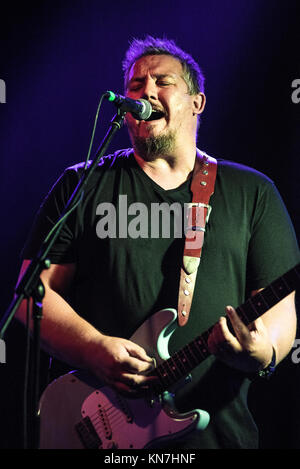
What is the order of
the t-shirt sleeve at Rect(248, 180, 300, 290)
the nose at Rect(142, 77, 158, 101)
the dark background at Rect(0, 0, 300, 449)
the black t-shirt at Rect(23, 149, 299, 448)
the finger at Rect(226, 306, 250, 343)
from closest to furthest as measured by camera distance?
the finger at Rect(226, 306, 250, 343), the black t-shirt at Rect(23, 149, 299, 448), the t-shirt sleeve at Rect(248, 180, 300, 290), the nose at Rect(142, 77, 158, 101), the dark background at Rect(0, 0, 300, 449)

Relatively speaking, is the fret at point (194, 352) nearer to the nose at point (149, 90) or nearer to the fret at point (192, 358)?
the fret at point (192, 358)

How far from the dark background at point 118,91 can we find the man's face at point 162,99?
1.31 feet

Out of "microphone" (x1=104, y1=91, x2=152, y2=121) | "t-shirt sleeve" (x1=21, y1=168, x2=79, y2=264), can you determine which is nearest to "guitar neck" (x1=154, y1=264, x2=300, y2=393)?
"t-shirt sleeve" (x1=21, y1=168, x2=79, y2=264)

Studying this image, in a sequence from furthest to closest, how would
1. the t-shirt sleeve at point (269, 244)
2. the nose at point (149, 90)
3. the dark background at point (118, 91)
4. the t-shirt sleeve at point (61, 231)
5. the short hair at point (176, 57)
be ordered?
the dark background at point (118, 91) < the short hair at point (176, 57) < the nose at point (149, 90) < the t-shirt sleeve at point (61, 231) < the t-shirt sleeve at point (269, 244)

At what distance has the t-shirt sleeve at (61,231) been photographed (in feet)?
7.92

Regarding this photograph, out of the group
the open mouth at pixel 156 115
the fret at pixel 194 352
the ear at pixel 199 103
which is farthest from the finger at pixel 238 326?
the ear at pixel 199 103

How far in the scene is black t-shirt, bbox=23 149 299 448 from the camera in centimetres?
216

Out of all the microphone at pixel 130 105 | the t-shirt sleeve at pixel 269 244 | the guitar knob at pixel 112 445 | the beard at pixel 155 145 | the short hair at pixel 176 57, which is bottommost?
the guitar knob at pixel 112 445

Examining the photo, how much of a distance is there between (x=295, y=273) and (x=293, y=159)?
1.13m

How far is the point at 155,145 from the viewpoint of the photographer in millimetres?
2555

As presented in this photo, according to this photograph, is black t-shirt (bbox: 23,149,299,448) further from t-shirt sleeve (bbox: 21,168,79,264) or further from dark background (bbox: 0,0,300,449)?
dark background (bbox: 0,0,300,449)

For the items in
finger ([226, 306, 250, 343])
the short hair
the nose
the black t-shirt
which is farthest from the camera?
the short hair

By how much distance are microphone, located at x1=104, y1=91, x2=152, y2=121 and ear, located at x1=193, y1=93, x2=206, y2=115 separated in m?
0.63

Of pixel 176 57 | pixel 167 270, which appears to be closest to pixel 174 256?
pixel 167 270
